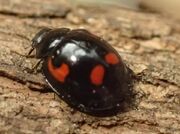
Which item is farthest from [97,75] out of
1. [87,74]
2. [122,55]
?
[122,55]

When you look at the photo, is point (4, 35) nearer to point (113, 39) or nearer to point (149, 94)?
point (113, 39)

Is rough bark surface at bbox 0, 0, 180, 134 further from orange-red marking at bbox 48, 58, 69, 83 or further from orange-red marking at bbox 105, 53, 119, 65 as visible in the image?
orange-red marking at bbox 105, 53, 119, 65

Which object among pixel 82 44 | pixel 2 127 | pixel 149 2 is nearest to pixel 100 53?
pixel 82 44

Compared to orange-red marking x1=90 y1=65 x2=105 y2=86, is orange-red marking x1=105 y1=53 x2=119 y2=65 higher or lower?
orange-red marking x1=105 y1=53 x2=119 y2=65

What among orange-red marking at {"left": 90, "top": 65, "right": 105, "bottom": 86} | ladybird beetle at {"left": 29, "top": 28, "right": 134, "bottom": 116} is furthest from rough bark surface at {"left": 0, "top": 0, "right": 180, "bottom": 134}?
orange-red marking at {"left": 90, "top": 65, "right": 105, "bottom": 86}

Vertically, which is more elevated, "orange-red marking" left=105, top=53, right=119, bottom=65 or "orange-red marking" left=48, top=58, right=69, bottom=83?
"orange-red marking" left=105, top=53, right=119, bottom=65

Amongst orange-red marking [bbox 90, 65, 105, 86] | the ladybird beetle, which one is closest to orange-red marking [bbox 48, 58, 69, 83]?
the ladybird beetle

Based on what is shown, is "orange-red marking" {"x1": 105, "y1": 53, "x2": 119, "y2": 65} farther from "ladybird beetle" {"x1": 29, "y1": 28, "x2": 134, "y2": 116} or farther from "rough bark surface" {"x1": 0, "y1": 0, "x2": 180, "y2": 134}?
"rough bark surface" {"x1": 0, "y1": 0, "x2": 180, "y2": 134}
